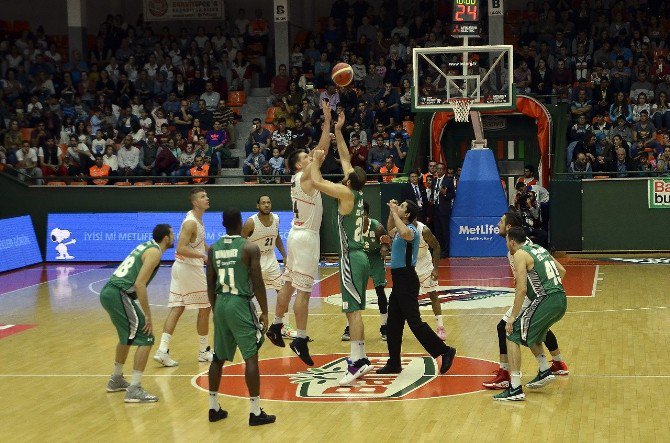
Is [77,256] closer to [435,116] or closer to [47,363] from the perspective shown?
[435,116]

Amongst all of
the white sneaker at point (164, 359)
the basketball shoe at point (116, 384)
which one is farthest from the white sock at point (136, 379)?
the white sneaker at point (164, 359)

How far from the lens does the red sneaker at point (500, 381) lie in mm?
10672

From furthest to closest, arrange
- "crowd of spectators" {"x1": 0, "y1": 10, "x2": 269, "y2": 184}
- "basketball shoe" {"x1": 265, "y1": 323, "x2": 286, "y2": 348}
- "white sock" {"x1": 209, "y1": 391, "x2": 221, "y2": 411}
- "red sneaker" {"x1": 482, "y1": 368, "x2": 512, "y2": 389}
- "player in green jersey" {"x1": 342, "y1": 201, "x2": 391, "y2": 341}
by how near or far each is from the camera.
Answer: "crowd of spectators" {"x1": 0, "y1": 10, "x2": 269, "y2": 184} → "player in green jersey" {"x1": 342, "y1": 201, "x2": 391, "y2": 341} → "basketball shoe" {"x1": 265, "y1": 323, "x2": 286, "y2": 348} → "red sneaker" {"x1": 482, "y1": 368, "x2": 512, "y2": 389} → "white sock" {"x1": 209, "y1": 391, "x2": 221, "y2": 411}

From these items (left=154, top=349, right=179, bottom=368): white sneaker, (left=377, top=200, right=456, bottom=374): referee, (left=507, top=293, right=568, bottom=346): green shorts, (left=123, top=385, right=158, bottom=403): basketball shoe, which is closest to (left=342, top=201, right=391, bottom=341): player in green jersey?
(left=377, top=200, right=456, bottom=374): referee

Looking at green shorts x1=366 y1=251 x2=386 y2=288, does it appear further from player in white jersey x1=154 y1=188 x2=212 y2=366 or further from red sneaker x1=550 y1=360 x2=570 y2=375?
red sneaker x1=550 y1=360 x2=570 y2=375

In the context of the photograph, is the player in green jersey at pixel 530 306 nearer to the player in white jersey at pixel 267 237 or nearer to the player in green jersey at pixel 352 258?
the player in green jersey at pixel 352 258

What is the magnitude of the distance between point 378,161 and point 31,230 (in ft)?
25.9

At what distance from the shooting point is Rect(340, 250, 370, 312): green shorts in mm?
11266

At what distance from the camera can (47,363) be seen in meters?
12.7

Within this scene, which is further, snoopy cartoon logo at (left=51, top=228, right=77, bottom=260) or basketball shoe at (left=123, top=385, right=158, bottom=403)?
snoopy cartoon logo at (left=51, top=228, right=77, bottom=260)

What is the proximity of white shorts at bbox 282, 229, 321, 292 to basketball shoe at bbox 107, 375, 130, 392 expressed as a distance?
221 cm

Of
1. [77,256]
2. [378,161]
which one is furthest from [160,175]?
[378,161]

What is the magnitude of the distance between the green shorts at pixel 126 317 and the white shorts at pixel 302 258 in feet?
6.89

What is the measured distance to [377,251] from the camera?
1327cm
